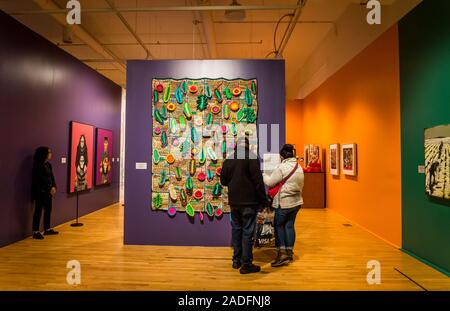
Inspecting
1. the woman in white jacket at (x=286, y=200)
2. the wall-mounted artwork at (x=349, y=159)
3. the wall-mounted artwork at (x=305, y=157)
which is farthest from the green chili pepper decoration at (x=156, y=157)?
the wall-mounted artwork at (x=305, y=157)

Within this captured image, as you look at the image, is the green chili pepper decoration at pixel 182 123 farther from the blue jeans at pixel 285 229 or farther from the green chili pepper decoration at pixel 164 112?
the blue jeans at pixel 285 229

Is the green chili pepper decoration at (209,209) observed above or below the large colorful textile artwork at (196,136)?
below

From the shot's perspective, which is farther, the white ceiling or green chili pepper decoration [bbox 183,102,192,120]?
the white ceiling

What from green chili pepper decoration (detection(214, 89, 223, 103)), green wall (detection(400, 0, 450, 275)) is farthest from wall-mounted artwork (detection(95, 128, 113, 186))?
green wall (detection(400, 0, 450, 275))

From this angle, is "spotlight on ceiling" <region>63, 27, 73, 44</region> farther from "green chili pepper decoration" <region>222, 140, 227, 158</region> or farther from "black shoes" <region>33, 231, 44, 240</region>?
"green chili pepper decoration" <region>222, 140, 227, 158</region>

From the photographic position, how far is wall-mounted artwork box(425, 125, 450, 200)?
10.8 ft

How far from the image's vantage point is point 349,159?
615cm

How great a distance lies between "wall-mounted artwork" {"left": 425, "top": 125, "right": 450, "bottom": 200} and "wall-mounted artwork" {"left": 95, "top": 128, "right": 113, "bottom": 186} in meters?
6.78

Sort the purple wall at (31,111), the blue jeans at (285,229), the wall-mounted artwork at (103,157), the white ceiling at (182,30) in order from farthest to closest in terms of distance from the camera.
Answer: the wall-mounted artwork at (103,157)
the white ceiling at (182,30)
the purple wall at (31,111)
the blue jeans at (285,229)

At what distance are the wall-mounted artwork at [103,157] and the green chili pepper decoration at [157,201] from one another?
3.42 m

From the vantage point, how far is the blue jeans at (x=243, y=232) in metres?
3.35

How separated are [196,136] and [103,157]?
414 cm

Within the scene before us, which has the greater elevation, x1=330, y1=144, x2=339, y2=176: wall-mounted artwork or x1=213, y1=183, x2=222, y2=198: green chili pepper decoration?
x1=330, y1=144, x2=339, y2=176: wall-mounted artwork
